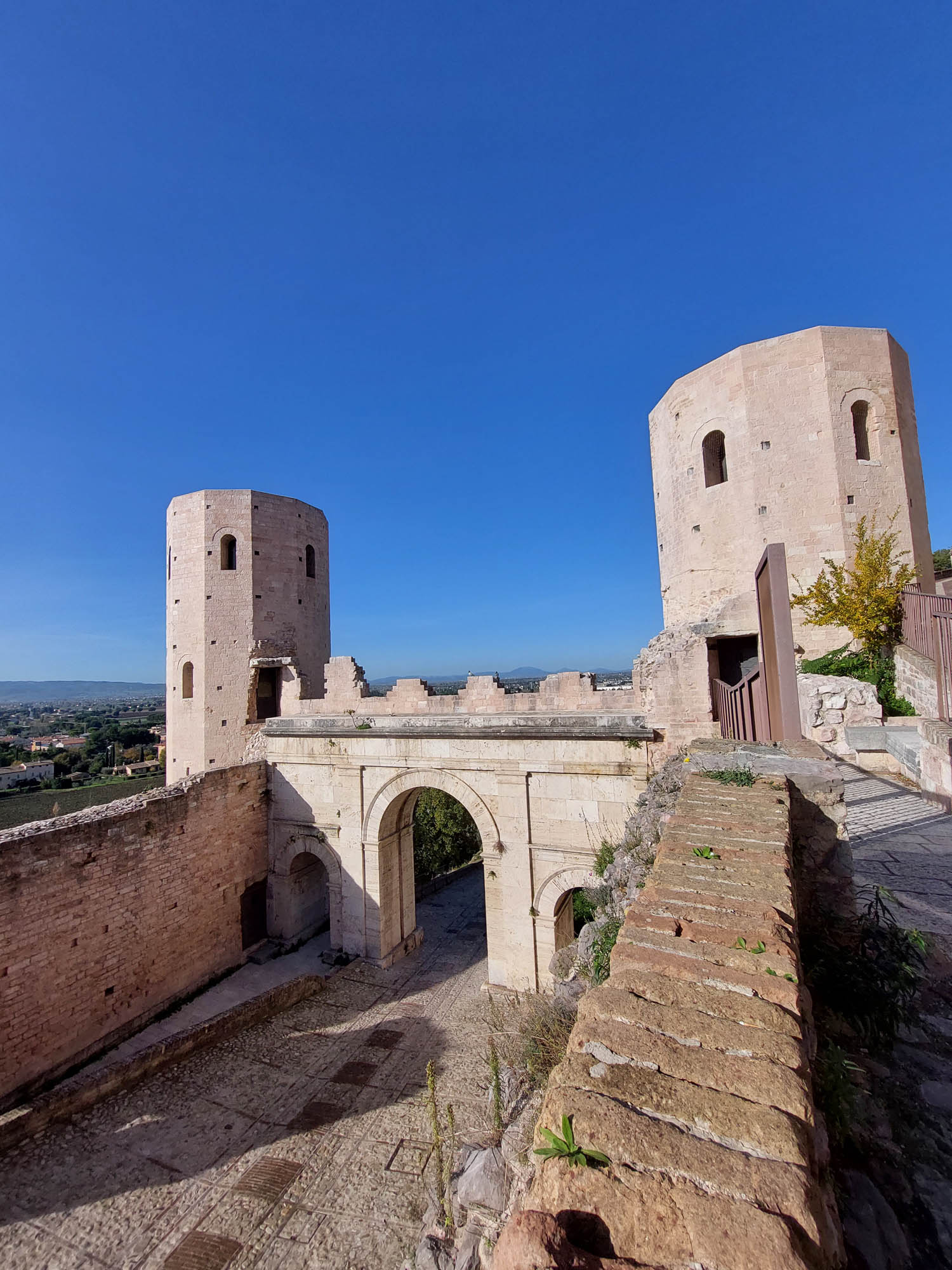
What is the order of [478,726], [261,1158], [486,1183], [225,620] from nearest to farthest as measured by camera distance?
[486,1183]
[261,1158]
[478,726]
[225,620]

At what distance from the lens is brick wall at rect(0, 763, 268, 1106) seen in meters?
7.51

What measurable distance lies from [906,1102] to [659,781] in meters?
3.19

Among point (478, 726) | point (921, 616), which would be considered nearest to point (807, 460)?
point (921, 616)

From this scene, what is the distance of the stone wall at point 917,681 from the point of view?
10094mm

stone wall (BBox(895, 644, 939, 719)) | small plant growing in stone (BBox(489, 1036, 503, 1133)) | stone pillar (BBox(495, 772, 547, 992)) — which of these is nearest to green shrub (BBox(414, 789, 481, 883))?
stone pillar (BBox(495, 772, 547, 992))

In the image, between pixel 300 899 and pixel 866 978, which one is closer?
pixel 866 978

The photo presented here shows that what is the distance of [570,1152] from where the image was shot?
4.03 ft

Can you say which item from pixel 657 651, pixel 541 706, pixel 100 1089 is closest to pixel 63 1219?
pixel 100 1089

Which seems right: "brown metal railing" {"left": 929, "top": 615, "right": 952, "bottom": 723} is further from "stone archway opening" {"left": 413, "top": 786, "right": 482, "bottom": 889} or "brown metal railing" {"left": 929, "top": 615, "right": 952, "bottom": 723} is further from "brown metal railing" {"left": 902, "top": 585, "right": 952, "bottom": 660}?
"stone archway opening" {"left": 413, "top": 786, "right": 482, "bottom": 889}

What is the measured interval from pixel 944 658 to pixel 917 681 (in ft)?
8.13

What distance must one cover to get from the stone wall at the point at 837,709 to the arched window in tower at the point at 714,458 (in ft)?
20.4

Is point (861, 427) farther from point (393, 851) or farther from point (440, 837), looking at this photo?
point (440, 837)

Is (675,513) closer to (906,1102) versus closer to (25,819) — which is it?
(906,1102)

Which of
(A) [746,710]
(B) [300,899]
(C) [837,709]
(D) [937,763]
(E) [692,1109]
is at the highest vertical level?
(A) [746,710]
